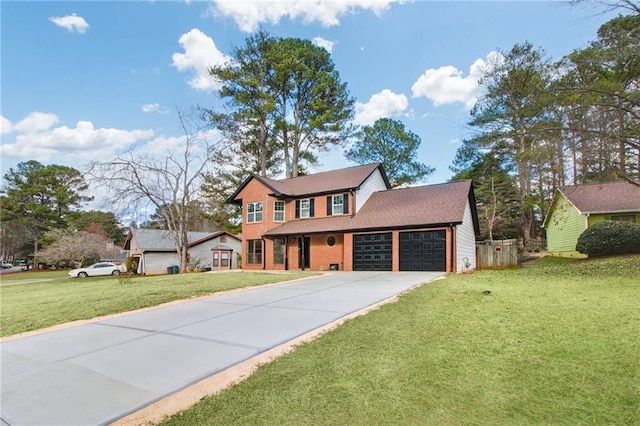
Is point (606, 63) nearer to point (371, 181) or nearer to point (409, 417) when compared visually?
point (371, 181)

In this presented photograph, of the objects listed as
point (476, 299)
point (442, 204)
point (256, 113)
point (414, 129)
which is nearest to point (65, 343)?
point (476, 299)

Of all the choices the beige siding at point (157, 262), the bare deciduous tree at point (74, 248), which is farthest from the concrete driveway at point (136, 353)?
the bare deciduous tree at point (74, 248)

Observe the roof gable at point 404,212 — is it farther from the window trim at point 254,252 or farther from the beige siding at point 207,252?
the beige siding at point 207,252

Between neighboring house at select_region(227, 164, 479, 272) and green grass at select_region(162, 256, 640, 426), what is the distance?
10808 mm

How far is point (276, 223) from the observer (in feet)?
A: 76.5

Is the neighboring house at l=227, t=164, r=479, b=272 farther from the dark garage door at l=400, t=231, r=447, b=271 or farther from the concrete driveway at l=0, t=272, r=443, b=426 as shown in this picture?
the concrete driveway at l=0, t=272, r=443, b=426

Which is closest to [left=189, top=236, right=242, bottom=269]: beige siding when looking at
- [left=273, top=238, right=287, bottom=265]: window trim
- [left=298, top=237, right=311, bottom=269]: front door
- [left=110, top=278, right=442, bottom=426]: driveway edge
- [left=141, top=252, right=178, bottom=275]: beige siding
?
[left=141, top=252, right=178, bottom=275]: beige siding

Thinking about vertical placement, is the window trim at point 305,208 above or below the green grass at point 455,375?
above

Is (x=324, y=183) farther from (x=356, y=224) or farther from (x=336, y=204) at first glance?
(x=356, y=224)

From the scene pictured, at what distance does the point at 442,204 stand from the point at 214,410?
16.8 metres

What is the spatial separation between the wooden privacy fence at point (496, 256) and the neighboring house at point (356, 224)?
47 centimetres

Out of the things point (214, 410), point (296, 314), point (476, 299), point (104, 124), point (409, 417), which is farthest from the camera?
point (104, 124)

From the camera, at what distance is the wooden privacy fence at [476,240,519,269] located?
18.3 meters

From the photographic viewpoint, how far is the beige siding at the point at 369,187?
825 inches
